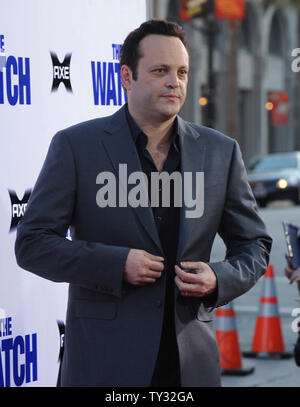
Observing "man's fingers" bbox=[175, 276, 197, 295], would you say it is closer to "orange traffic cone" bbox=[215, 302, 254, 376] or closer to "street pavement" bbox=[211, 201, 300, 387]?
"street pavement" bbox=[211, 201, 300, 387]

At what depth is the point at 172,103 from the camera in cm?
327

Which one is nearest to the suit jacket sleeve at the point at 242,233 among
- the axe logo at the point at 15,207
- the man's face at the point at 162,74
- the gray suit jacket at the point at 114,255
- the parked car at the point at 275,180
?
the gray suit jacket at the point at 114,255

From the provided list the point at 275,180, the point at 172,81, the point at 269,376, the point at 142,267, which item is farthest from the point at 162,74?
the point at 275,180

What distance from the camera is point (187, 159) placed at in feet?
11.0

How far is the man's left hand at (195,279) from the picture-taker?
314 centimetres

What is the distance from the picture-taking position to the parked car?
28906 mm

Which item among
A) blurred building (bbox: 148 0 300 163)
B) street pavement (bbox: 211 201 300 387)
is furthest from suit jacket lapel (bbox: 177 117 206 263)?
blurred building (bbox: 148 0 300 163)

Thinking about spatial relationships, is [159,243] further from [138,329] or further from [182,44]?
[182,44]

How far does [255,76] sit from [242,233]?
4513cm

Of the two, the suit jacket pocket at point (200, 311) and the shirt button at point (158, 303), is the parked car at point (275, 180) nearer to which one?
the suit jacket pocket at point (200, 311)

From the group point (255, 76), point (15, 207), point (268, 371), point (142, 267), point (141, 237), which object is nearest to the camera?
point (142, 267)

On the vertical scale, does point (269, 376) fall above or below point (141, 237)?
below

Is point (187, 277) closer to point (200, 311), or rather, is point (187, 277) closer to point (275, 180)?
point (200, 311)

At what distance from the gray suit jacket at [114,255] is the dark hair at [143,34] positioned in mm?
222
